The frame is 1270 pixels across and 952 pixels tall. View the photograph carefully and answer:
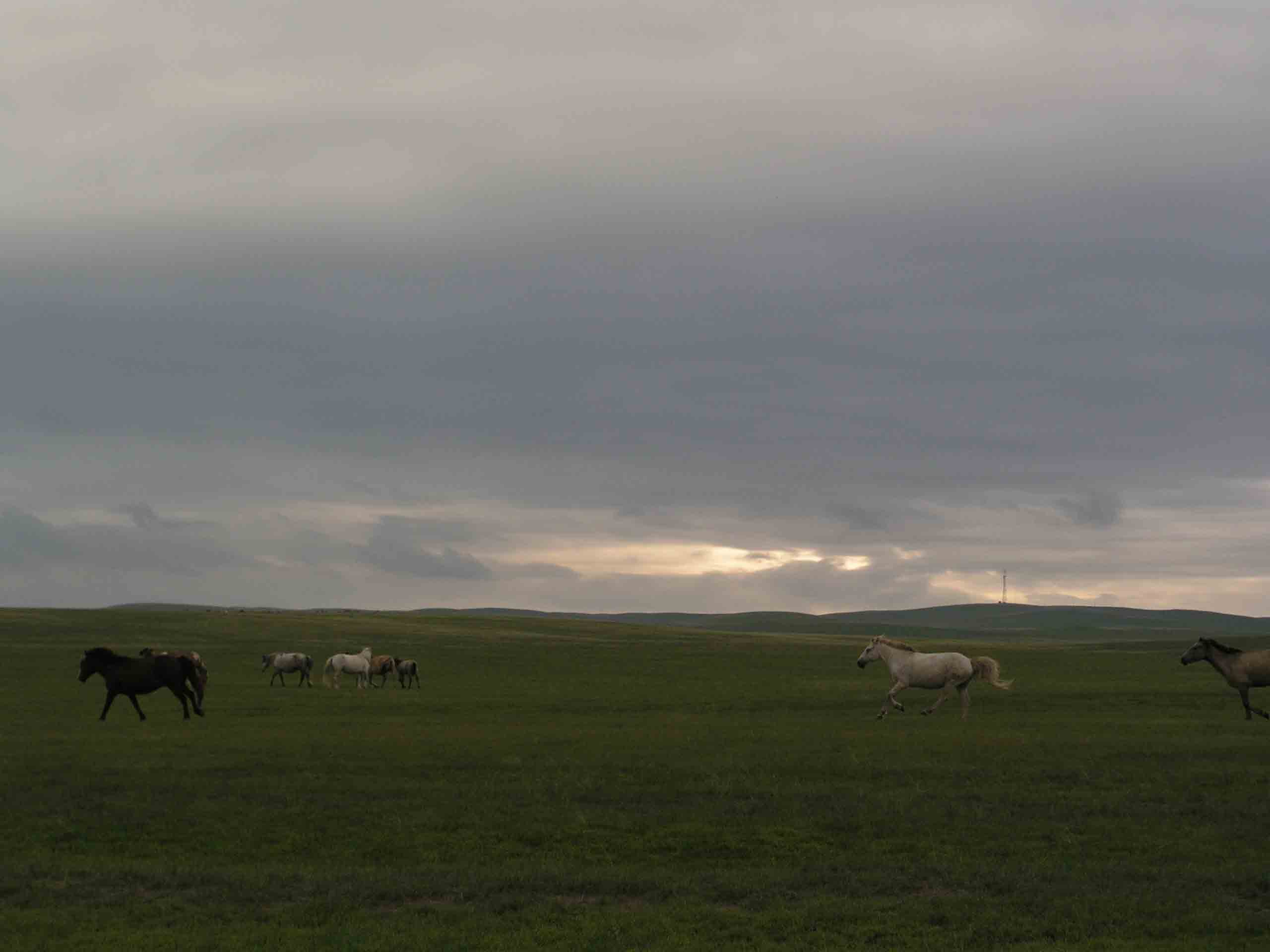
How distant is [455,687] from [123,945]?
125 feet

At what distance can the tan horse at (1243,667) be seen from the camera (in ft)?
106

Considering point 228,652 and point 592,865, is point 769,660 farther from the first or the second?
point 592,865

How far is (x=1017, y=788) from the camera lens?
20.5 m

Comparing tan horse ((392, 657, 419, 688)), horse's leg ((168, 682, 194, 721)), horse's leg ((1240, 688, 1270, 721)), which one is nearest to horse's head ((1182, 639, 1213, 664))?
horse's leg ((1240, 688, 1270, 721))

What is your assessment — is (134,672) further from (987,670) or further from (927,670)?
(987,670)

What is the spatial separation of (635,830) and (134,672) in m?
19.8

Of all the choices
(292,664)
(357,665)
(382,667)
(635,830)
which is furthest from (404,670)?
(635,830)

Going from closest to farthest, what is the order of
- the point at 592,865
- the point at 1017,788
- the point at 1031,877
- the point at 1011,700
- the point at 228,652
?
the point at 1031,877, the point at 592,865, the point at 1017,788, the point at 1011,700, the point at 228,652

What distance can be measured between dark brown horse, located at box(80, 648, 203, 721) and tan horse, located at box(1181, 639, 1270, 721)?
1034 inches

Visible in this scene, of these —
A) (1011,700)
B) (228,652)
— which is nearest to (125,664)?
(1011,700)

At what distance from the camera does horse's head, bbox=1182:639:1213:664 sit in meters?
34.0

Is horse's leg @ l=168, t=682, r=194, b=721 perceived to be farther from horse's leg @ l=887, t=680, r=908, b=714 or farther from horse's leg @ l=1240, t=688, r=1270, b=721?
horse's leg @ l=1240, t=688, r=1270, b=721

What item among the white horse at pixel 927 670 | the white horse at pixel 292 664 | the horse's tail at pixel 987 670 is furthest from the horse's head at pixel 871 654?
the white horse at pixel 292 664

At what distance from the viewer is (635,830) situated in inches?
695
